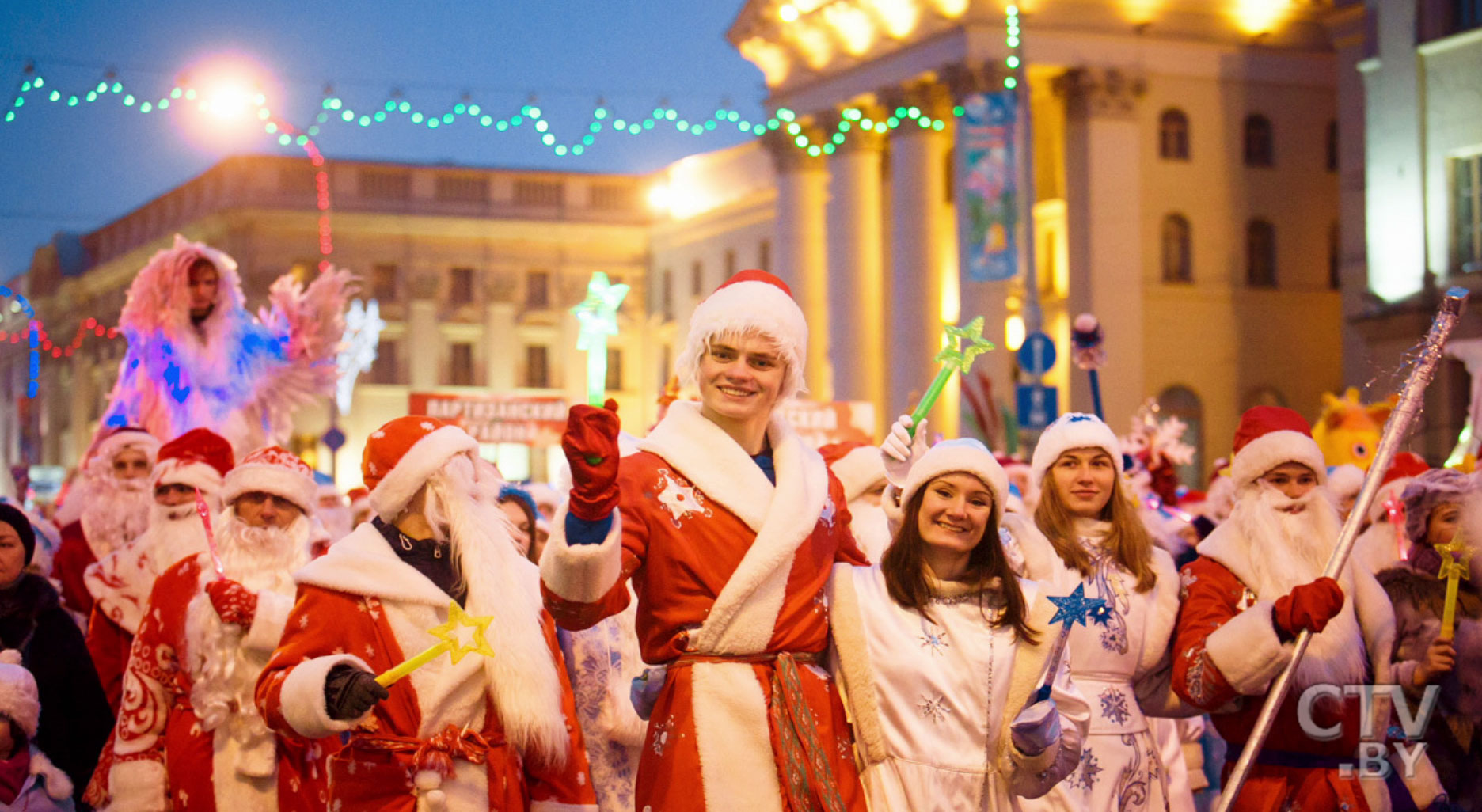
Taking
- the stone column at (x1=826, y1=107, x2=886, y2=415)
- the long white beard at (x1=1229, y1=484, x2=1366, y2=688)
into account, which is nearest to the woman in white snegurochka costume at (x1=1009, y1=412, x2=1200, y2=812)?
the long white beard at (x1=1229, y1=484, x2=1366, y2=688)

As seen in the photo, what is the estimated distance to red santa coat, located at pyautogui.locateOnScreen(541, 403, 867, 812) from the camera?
4473 mm

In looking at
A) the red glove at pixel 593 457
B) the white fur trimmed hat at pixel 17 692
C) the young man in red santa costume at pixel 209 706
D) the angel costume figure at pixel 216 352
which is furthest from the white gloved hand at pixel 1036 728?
the angel costume figure at pixel 216 352

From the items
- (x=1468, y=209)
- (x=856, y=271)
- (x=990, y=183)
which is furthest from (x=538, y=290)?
(x=1468, y=209)

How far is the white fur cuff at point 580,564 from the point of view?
13.7 feet

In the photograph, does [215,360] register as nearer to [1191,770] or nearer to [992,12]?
[1191,770]

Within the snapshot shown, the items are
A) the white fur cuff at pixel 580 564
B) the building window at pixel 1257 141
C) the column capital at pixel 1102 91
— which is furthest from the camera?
the building window at pixel 1257 141

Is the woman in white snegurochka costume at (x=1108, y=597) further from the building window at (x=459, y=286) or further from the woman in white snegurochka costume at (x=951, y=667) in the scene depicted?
the building window at (x=459, y=286)

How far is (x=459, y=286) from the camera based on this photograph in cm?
6081

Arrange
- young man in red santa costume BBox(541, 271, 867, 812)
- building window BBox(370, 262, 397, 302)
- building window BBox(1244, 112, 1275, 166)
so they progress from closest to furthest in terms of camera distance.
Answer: young man in red santa costume BBox(541, 271, 867, 812) < building window BBox(1244, 112, 1275, 166) < building window BBox(370, 262, 397, 302)

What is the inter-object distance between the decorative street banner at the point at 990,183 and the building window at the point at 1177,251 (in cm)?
560

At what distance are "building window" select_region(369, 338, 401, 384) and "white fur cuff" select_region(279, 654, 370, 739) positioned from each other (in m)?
55.4

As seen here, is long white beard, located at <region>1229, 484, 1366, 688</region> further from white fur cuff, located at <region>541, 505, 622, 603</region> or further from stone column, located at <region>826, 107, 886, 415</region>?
stone column, located at <region>826, 107, 886, 415</region>

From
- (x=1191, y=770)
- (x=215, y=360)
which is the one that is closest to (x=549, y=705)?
(x=1191, y=770)

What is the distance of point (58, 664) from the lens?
22.9 feet
